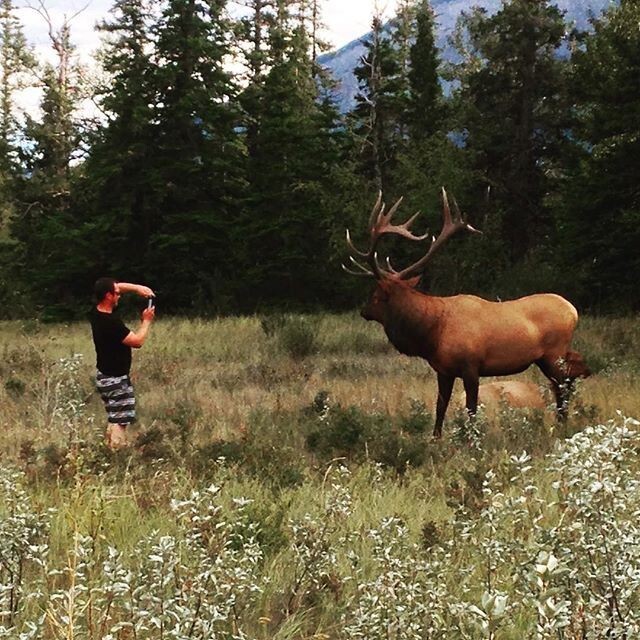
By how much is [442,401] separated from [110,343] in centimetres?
328

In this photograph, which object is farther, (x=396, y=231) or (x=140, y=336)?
(x=396, y=231)

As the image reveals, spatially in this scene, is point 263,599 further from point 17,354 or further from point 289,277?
point 289,277

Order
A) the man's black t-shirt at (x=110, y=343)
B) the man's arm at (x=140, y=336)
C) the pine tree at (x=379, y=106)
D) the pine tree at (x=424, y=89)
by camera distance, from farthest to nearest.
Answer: the pine tree at (x=424, y=89)
the pine tree at (x=379, y=106)
the man's black t-shirt at (x=110, y=343)
the man's arm at (x=140, y=336)

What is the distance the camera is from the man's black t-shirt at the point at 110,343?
255 inches

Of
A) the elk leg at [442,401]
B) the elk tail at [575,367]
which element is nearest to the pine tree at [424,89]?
the elk tail at [575,367]

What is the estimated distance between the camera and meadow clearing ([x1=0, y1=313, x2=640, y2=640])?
1.83 meters

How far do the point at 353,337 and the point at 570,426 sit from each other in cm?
845

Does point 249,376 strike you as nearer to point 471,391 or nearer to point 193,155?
point 471,391

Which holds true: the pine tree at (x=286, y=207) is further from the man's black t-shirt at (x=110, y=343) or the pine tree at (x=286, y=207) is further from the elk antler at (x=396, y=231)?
the man's black t-shirt at (x=110, y=343)

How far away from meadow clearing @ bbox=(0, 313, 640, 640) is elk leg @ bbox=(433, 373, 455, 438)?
0.19 m

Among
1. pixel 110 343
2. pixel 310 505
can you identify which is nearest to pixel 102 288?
pixel 110 343

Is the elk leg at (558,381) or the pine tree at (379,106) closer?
the elk leg at (558,381)

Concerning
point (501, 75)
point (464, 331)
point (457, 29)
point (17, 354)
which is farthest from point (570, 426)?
point (457, 29)

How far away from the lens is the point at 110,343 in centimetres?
652
